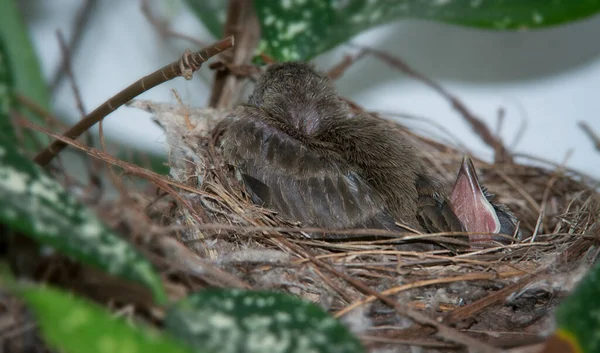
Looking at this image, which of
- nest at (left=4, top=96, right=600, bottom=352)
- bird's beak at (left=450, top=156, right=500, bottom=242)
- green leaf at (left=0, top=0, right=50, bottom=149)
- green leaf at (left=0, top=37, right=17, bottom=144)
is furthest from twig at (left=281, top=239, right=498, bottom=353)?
green leaf at (left=0, top=0, right=50, bottom=149)

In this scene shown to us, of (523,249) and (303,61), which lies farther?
(303,61)

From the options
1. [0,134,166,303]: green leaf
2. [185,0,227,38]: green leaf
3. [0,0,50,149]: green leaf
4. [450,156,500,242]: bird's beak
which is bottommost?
[0,134,166,303]: green leaf

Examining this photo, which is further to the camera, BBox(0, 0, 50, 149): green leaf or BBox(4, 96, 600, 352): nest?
BBox(0, 0, 50, 149): green leaf

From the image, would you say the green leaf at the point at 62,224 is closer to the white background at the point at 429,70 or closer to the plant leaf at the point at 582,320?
the plant leaf at the point at 582,320

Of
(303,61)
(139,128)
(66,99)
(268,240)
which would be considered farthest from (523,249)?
(66,99)

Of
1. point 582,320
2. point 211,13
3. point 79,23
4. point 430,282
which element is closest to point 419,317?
point 430,282

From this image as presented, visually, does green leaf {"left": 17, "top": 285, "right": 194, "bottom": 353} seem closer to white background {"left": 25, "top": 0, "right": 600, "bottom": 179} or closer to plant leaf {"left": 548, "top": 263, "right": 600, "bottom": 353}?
plant leaf {"left": 548, "top": 263, "right": 600, "bottom": 353}

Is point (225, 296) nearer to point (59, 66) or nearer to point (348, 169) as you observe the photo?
point (348, 169)
